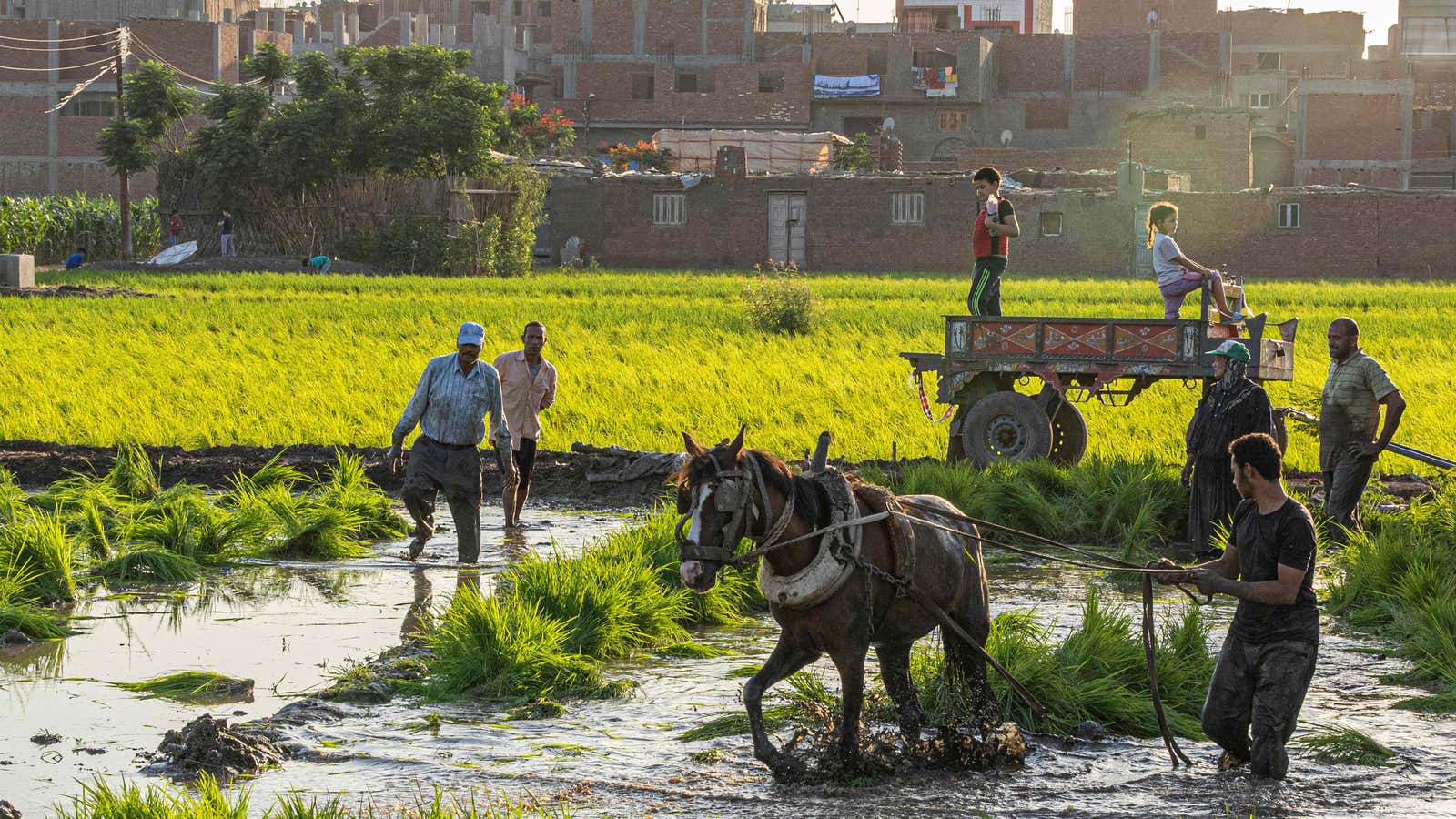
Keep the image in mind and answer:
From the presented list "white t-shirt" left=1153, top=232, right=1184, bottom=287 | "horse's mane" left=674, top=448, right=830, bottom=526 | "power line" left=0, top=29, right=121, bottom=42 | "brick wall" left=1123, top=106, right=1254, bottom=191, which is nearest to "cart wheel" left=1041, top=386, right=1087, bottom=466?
"white t-shirt" left=1153, top=232, right=1184, bottom=287

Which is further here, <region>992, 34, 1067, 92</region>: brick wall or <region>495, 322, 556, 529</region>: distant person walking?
<region>992, 34, 1067, 92</region>: brick wall

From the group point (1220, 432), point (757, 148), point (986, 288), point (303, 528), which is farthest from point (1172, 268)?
point (757, 148)

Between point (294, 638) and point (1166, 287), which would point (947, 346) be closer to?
point (1166, 287)

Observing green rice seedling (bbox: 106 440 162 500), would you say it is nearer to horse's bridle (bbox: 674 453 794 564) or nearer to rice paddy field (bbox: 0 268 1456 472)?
rice paddy field (bbox: 0 268 1456 472)

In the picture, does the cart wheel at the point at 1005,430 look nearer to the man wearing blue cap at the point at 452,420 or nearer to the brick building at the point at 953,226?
the man wearing blue cap at the point at 452,420

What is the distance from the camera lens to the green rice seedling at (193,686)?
7.79 meters

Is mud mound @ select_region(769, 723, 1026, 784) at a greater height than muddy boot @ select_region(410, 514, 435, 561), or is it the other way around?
muddy boot @ select_region(410, 514, 435, 561)

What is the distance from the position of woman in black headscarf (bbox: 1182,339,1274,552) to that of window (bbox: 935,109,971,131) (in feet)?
194

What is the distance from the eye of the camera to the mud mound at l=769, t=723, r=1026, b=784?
21.7 ft

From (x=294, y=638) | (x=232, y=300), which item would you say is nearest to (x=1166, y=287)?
(x=294, y=638)

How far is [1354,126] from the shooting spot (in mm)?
65125

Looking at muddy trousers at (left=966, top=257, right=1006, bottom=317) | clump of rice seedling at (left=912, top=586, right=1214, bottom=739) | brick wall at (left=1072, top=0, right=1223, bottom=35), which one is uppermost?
brick wall at (left=1072, top=0, right=1223, bottom=35)

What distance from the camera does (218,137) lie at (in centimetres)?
4359

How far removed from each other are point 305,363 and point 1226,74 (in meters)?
55.1
